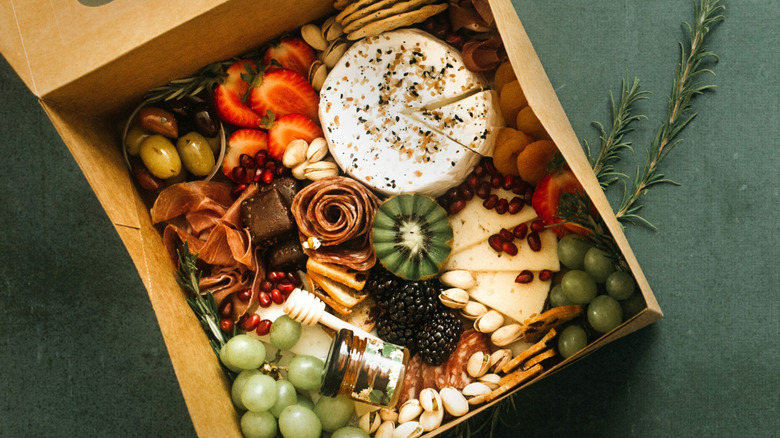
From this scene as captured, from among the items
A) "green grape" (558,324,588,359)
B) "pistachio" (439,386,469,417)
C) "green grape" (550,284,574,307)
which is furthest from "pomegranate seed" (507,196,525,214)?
"pistachio" (439,386,469,417)

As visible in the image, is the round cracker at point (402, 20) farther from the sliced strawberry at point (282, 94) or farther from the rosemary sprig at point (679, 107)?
the rosemary sprig at point (679, 107)

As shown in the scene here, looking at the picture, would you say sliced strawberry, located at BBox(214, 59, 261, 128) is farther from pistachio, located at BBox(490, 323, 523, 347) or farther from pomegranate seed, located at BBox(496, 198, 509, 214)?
pistachio, located at BBox(490, 323, 523, 347)

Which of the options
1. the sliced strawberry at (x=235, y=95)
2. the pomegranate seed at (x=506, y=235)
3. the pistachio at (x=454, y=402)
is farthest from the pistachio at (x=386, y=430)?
the sliced strawberry at (x=235, y=95)

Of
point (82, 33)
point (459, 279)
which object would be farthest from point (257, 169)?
point (459, 279)

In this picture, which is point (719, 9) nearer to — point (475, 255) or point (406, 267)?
point (475, 255)

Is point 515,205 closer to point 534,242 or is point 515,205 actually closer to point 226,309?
point 534,242

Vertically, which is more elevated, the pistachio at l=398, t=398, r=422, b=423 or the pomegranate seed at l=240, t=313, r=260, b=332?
the pomegranate seed at l=240, t=313, r=260, b=332

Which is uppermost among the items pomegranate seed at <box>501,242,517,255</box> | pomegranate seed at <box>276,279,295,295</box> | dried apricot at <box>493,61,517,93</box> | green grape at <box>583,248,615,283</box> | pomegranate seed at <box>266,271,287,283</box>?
dried apricot at <box>493,61,517,93</box>
